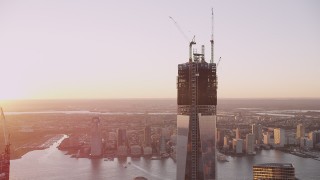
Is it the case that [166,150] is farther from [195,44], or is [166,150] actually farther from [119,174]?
[195,44]

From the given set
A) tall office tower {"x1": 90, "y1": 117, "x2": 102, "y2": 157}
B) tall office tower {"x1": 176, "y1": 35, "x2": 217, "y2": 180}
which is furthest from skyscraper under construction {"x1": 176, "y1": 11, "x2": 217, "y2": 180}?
tall office tower {"x1": 90, "y1": 117, "x2": 102, "y2": 157}

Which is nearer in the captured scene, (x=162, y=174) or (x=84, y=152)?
(x=162, y=174)

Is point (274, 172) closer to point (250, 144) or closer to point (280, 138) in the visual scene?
point (250, 144)

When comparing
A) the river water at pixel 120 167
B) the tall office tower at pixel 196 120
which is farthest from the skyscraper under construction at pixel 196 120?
the river water at pixel 120 167

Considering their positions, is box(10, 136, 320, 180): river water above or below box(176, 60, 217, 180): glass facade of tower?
below

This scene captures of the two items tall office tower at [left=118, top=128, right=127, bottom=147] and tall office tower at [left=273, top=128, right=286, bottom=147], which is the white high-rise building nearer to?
tall office tower at [left=273, top=128, right=286, bottom=147]

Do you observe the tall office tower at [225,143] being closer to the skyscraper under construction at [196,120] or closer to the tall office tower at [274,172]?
the tall office tower at [274,172]

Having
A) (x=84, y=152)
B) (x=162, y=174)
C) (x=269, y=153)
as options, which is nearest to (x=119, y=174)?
(x=162, y=174)
